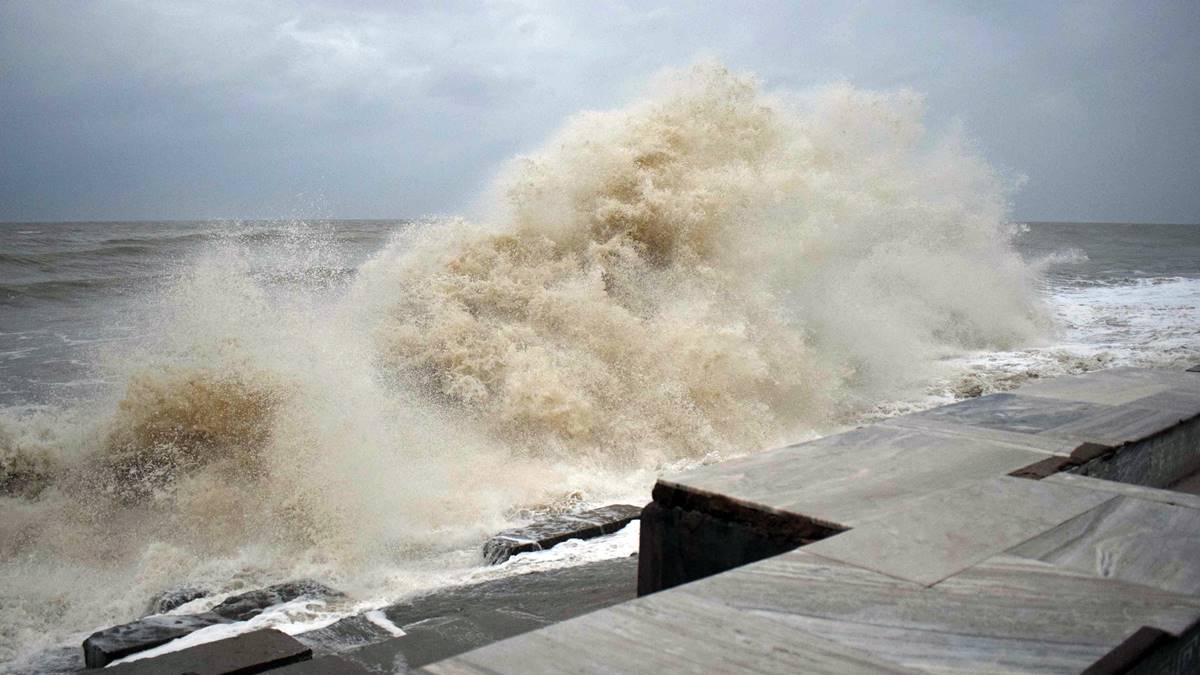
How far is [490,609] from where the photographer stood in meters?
3.61

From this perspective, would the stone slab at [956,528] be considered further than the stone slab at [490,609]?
No

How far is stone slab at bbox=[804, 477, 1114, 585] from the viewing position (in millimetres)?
2045

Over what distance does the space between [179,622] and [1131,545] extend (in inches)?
130

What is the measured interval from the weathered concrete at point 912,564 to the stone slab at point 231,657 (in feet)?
4.27

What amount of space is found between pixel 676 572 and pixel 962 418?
1.66m

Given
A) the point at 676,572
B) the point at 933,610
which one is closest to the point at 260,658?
the point at 676,572

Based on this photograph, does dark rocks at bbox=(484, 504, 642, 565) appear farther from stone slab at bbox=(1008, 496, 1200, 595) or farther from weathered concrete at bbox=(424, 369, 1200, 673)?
stone slab at bbox=(1008, 496, 1200, 595)

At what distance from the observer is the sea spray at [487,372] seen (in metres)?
4.86

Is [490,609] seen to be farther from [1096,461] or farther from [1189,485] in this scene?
[1189,485]

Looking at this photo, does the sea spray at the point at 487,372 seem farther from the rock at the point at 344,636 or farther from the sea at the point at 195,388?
the rock at the point at 344,636

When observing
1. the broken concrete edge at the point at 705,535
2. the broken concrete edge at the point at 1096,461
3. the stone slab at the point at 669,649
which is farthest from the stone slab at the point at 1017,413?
the stone slab at the point at 669,649

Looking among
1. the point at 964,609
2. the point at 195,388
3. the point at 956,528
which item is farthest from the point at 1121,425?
the point at 195,388

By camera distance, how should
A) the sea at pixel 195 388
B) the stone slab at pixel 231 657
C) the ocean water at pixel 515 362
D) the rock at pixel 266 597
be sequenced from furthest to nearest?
the ocean water at pixel 515 362 → the sea at pixel 195 388 → the rock at pixel 266 597 → the stone slab at pixel 231 657

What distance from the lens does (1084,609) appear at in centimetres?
179
